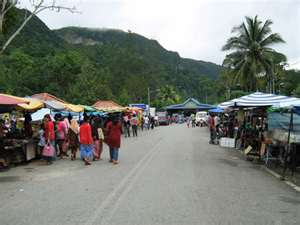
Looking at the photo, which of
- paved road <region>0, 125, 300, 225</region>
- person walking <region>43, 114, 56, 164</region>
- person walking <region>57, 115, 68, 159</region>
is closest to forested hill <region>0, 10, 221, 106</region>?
person walking <region>57, 115, 68, 159</region>

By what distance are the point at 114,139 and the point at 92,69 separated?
38.5 metres

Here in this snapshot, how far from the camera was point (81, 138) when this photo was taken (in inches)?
563

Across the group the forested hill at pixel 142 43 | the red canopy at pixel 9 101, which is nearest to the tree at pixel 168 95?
the forested hill at pixel 142 43

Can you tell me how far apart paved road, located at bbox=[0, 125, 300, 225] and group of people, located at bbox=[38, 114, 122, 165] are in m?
1.08

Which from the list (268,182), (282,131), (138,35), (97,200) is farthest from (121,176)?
(138,35)

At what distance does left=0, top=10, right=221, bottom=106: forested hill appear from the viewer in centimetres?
5075

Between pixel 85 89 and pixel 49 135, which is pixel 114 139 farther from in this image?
pixel 85 89

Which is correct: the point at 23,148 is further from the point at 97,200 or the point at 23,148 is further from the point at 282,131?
the point at 282,131

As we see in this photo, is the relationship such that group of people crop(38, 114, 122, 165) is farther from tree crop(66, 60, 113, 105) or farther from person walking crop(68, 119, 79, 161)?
tree crop(66, 60, 113, 105)

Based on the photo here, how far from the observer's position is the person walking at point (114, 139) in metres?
14.4

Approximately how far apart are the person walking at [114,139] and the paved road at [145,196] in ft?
3.26

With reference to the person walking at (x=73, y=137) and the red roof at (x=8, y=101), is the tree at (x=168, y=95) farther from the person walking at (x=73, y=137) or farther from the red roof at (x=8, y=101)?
the red roof at (x=8, y=101)

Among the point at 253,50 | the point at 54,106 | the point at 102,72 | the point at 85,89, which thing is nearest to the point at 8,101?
the point at 54,106

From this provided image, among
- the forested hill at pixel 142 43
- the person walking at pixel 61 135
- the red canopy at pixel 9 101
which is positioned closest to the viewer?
the red canopy at pixel 9 101
